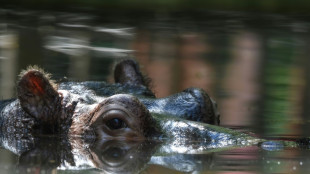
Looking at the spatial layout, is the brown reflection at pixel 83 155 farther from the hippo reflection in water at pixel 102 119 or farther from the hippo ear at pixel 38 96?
the hippo ear at pixel 38 96

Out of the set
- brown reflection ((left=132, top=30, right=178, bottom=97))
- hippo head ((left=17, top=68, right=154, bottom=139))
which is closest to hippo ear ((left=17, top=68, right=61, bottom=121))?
hippo head ((left=17, top=68, right=154, bottom=139))

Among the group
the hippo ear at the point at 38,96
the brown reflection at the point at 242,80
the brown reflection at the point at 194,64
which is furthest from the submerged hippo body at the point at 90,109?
the brown reflection at the point at 194,64

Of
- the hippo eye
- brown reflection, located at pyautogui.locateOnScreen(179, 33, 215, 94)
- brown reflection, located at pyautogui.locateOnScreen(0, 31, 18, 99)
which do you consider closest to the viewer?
the hippo eye

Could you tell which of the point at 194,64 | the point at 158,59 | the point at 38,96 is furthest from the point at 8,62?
the point at 38,96

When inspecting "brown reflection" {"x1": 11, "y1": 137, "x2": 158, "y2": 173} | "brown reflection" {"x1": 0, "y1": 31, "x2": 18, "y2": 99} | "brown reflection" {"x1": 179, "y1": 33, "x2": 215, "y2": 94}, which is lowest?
"brown reflection" {"x1": 179, "y1": 33, "x2": 215, "y2": 94}

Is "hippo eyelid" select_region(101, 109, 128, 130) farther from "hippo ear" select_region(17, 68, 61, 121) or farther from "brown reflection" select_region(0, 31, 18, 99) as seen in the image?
"brown reflection" select_region(0, 31, 18, 99)

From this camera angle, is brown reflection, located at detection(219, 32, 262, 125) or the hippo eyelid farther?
brown reflection, located at detection(219, 32, 262, 125)

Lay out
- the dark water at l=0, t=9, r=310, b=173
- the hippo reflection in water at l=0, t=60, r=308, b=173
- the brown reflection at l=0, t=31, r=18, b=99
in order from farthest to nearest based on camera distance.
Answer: the brown reflection at l=0, t=31, r=18, b=99, the hippo reflection in water at l=0, t=60, r=308, b=173, the dark water at l=0, t=9, r=310, b=173

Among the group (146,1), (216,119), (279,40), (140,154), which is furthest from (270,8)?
(140,154)

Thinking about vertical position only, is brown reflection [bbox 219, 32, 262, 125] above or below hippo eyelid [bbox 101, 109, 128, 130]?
below

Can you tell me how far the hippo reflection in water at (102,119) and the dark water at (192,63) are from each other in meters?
0.23

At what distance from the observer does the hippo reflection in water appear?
5.75m

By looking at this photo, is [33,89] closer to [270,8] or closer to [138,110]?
[138,110]

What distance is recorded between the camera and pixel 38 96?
19.8 feet
